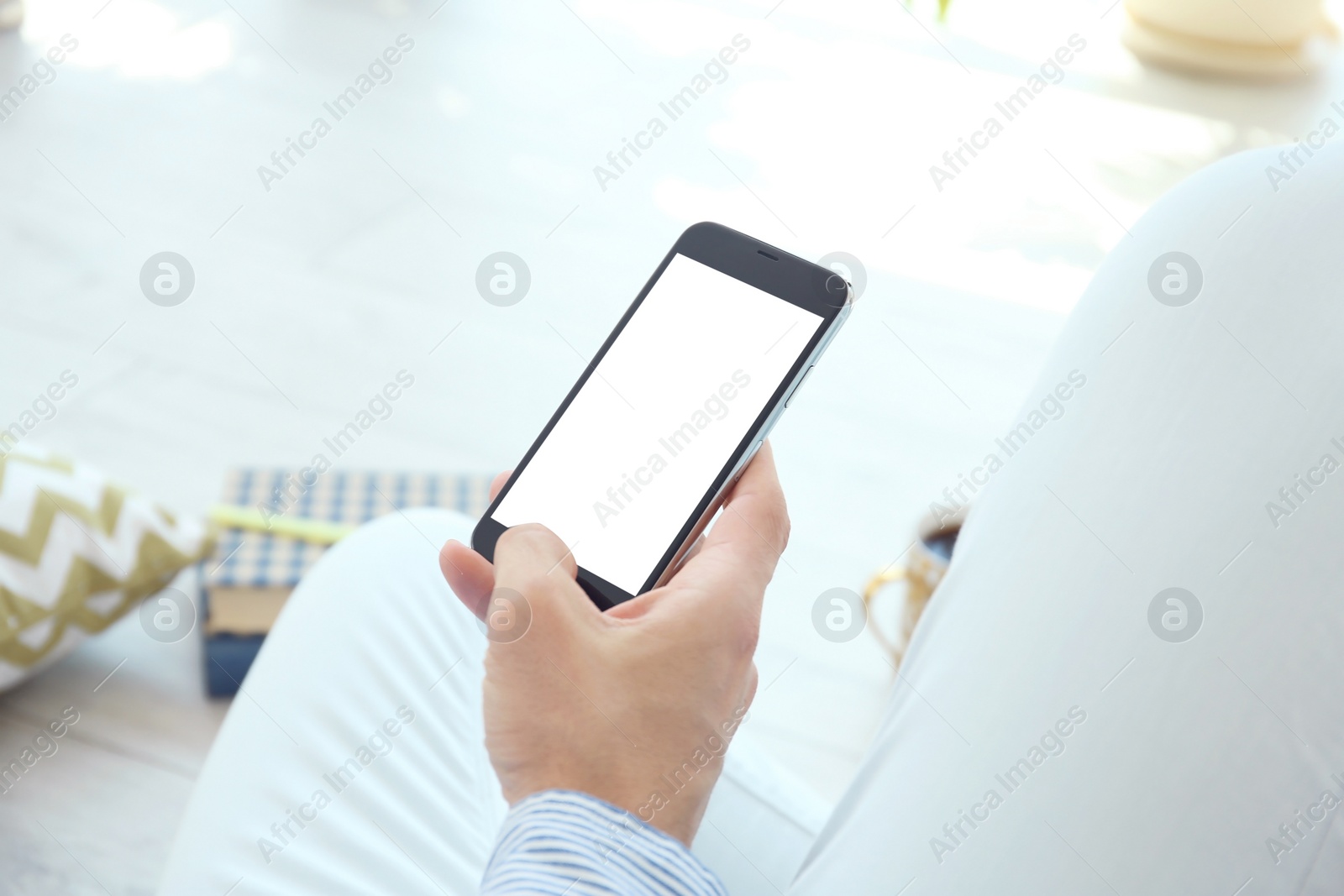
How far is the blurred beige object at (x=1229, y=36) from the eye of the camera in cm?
192

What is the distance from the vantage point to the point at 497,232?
146cm

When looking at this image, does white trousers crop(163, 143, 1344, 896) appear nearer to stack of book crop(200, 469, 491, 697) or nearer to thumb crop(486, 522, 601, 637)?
thumb crop(486, 522, 601, 637)

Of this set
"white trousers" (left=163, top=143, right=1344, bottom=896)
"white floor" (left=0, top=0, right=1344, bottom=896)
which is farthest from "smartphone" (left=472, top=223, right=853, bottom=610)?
"white floor" (left=0, top=0, right=1344, bottom=896)

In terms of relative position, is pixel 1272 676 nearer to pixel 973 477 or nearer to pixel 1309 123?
pixel 973 477

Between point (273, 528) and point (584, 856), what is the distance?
2.03 feet

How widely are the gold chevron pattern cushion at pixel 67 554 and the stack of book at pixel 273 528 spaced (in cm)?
4

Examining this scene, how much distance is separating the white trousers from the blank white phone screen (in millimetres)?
124

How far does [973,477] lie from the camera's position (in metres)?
1.17

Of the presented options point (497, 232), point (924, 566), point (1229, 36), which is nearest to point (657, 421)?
point (924, 566)

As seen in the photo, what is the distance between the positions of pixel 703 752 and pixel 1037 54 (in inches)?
68.7

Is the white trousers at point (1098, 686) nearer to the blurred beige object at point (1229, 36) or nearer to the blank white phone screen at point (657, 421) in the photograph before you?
the blank white phone screen at point (657, 421)

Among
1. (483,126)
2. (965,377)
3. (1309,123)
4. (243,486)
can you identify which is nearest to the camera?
(243,486)

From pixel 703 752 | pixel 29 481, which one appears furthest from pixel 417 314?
pixel 703 752

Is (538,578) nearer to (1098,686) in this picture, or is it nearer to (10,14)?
(1098,686)
